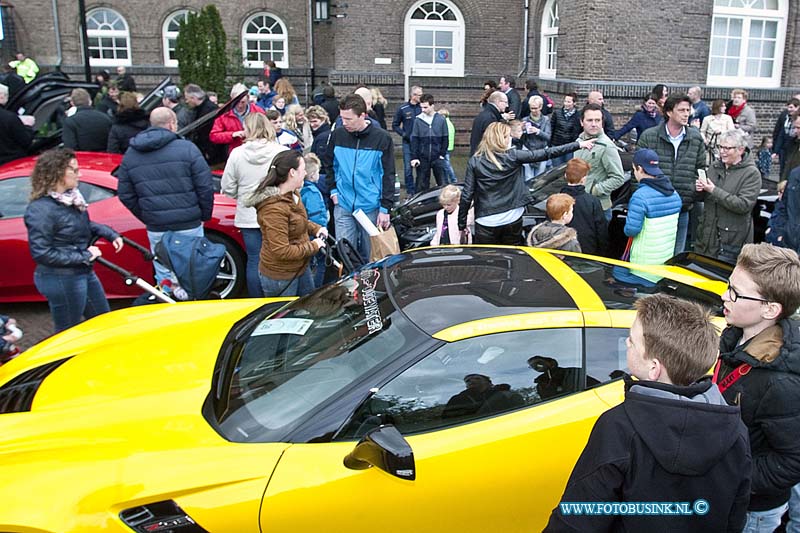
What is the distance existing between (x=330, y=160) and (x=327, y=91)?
5.51 m

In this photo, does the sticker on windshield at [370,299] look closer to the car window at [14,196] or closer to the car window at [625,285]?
the car window at [625,285]

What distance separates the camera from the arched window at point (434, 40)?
1864 cm

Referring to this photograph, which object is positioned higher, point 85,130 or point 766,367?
point 85,130

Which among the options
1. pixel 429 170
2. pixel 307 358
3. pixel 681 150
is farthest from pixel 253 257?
pixel 429 170

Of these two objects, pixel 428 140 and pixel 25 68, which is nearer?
pixel 428 140

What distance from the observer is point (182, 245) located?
559cm

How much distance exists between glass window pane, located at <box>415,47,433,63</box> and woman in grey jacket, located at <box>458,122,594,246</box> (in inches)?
525

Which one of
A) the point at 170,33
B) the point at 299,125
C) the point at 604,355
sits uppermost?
the point at 170,33

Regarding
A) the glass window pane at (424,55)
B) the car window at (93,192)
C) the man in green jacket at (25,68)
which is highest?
the glass window pane at (424,55)

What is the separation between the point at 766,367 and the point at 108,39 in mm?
22333

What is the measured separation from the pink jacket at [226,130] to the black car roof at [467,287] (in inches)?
219

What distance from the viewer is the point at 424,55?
19.0 metres

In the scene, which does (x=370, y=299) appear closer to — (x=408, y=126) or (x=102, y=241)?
(x=102, y=241)

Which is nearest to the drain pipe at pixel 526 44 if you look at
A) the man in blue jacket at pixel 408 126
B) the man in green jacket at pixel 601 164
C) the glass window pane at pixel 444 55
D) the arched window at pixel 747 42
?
the glass window pane at pixel 444 55
